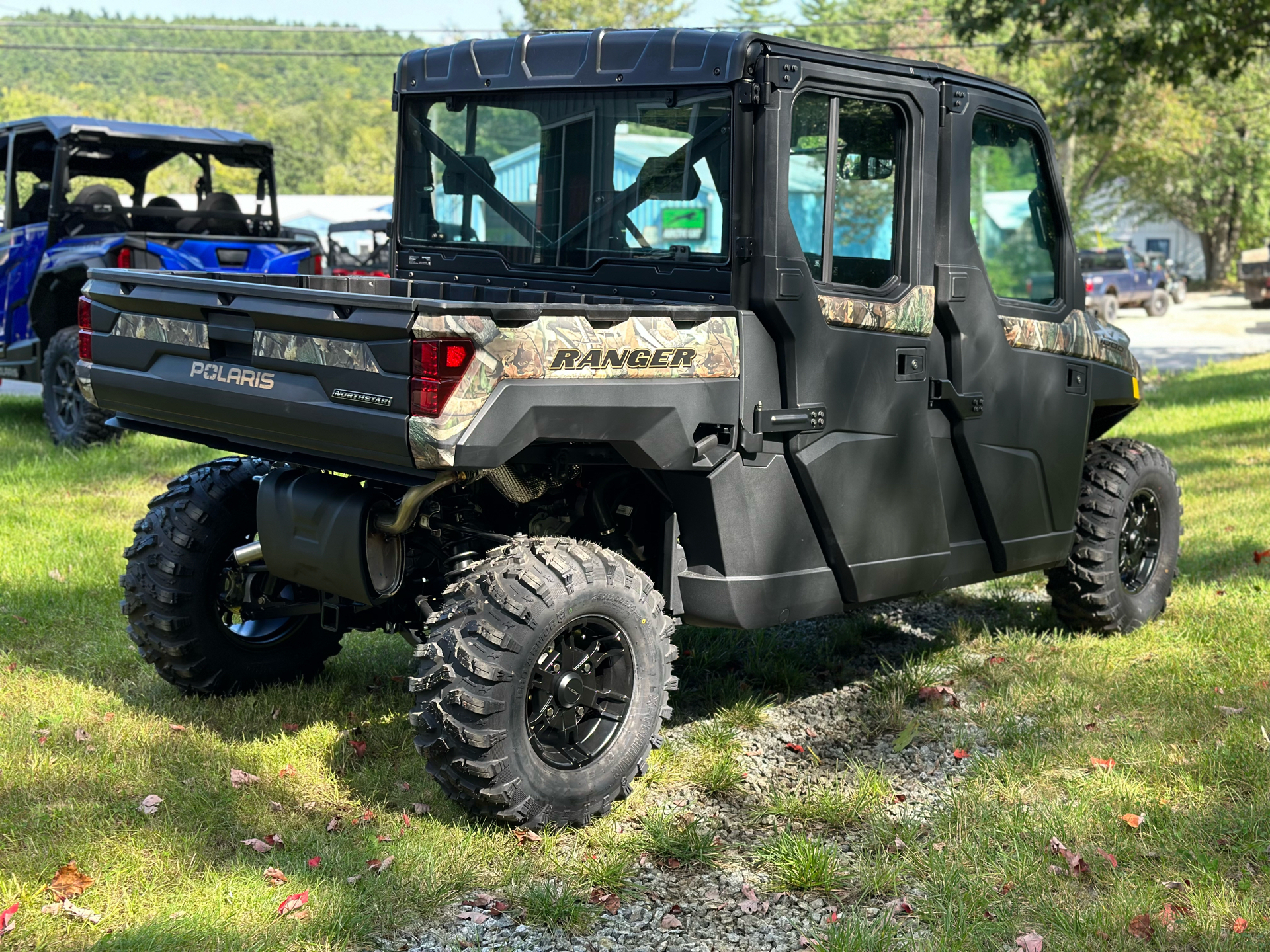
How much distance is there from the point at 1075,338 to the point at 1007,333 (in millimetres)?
577

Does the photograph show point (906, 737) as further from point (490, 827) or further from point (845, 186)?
point (845, 186)

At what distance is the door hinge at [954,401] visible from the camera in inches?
A: 191

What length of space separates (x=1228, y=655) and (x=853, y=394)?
2344 millimetres

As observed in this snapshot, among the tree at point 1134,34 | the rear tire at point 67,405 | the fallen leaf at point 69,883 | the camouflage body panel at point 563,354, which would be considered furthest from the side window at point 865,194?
the tree at point 1134,34

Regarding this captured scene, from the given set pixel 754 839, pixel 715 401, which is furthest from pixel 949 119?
pixel 754 839

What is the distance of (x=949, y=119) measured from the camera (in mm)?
4832

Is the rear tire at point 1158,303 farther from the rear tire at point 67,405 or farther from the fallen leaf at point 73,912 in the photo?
the fallen leaf at point 73,912

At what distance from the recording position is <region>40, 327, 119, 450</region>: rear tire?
9.80 m

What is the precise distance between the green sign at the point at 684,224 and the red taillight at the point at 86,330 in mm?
2055

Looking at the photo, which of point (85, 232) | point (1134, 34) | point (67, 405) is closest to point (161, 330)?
point (67, 405)

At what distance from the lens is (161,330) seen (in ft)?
14.3

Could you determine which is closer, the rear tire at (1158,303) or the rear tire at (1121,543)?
the rear tire at (1121,543)

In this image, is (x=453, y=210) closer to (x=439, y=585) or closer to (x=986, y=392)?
(x=439, y=585)

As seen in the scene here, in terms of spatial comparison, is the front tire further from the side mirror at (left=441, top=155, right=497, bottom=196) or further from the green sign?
the side mirror at (left=441, top=155, right=497, bottom=196)
